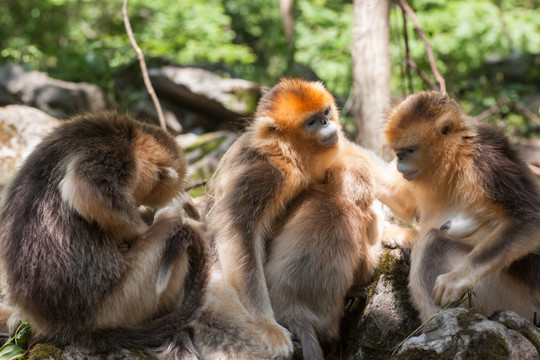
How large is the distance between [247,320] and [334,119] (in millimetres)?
1652

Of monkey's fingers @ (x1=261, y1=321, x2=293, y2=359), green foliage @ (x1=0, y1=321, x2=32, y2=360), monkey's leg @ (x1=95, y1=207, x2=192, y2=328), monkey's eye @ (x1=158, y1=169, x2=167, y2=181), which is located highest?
monkey's eye @ (x1=158, y1=169, x2=167, y2=181)

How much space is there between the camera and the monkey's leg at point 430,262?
3.87 meters

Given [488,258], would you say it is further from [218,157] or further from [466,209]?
[218,157]

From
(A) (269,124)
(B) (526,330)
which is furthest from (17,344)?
(B) (526,330)

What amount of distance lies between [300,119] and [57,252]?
1.87m

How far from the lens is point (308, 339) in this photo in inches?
153

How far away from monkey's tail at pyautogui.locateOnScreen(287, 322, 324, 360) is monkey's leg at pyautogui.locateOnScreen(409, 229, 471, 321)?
27.4 inches

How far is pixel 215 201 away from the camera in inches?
181

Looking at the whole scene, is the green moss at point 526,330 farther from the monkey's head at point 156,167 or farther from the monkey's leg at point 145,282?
the monkey's head at point 156,167

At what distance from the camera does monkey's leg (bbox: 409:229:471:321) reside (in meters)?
3.87

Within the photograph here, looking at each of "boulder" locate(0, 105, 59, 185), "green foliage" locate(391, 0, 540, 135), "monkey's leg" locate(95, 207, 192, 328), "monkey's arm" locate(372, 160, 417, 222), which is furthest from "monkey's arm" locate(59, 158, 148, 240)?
"green foliage" locate(391, 0, 540, 135)

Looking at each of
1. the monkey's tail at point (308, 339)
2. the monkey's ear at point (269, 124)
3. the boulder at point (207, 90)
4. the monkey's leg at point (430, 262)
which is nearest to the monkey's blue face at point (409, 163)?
the monkey's leg at point (430, 262)

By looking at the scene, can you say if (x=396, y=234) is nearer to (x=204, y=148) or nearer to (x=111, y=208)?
(x=111, y=208)

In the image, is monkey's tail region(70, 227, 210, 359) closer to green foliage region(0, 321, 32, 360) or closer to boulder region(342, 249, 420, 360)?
green foliage region(0, 321, 32, 360)
